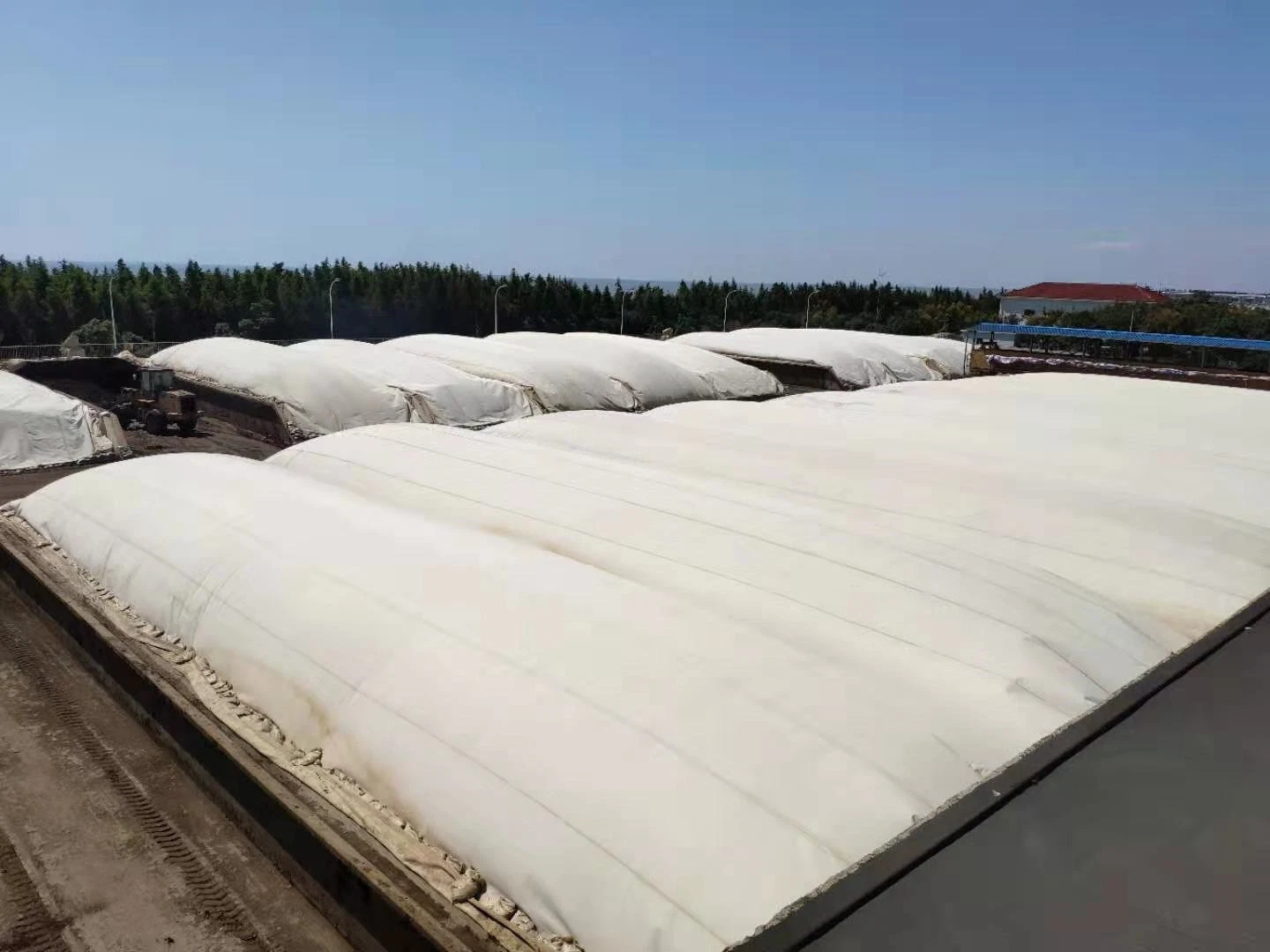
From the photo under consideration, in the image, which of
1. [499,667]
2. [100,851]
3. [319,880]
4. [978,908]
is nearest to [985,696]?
[978,908]

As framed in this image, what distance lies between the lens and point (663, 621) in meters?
7.40

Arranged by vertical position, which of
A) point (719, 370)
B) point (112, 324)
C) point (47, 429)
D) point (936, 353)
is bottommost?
point (47, 429)

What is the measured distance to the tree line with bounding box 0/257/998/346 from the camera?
162 ft

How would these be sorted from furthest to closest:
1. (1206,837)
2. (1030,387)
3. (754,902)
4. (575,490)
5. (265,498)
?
(1030,387)
(575,490)
(265,498)
(1206,837)
(754,902)

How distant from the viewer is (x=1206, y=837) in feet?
17.1

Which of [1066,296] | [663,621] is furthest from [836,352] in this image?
[1066,296]

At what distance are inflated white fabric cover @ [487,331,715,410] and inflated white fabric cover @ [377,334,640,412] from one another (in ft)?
1.31

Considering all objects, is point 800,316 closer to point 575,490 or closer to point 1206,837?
point 575,490

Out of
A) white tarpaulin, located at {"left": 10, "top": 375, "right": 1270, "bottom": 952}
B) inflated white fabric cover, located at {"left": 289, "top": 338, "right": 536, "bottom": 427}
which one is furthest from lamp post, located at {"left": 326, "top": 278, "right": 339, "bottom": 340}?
white tarpaulin, located at {"left": 10, "top": 375, "right": 1270, "bottom": 952}

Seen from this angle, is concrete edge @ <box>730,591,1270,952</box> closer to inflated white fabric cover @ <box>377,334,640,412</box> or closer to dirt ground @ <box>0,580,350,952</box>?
dirt ground @ <box>0,580,350,952</box>

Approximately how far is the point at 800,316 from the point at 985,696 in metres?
62.6

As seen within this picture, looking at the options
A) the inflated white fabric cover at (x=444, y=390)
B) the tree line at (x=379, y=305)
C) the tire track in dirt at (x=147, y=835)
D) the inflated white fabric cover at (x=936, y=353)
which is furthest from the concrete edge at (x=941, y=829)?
the tree line at (x=379, y=305)

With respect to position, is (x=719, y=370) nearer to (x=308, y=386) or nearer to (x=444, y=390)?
(x=444, y=390)

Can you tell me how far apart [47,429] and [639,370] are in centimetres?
1623
